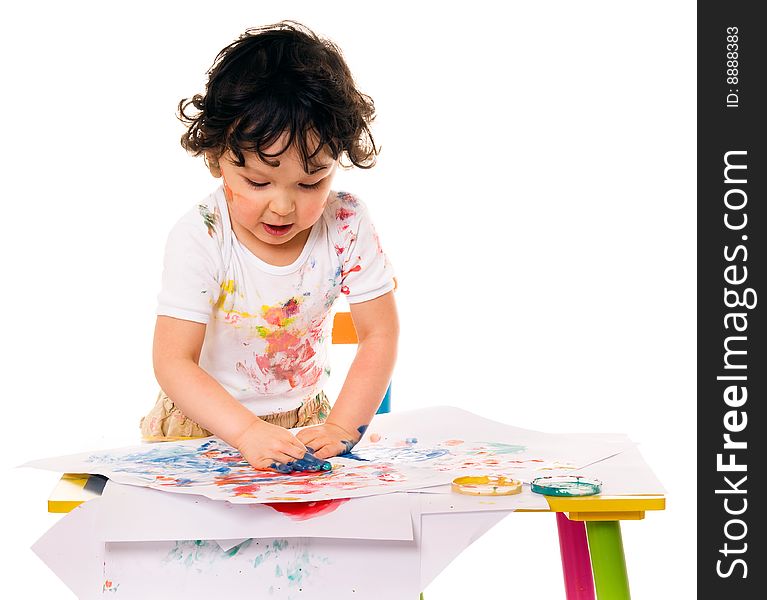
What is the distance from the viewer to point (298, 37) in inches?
50.6

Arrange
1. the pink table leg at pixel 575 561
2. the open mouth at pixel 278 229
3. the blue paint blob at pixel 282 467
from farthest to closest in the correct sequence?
the pink table leg at pixel 575 561 < the open mouth at pixel 278 229 < the blue paint blob at pixel 282 467

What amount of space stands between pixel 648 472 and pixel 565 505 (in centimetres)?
14

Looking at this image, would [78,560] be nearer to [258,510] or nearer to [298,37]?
[258,510]

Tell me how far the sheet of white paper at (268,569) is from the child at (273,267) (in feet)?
0.41

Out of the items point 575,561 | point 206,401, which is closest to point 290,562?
point 206,401

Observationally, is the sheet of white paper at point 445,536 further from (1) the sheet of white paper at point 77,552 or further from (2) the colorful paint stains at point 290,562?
(1) the sheet of white paper at point 77,552

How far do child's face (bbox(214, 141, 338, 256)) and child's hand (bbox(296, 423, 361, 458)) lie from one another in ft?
0.67

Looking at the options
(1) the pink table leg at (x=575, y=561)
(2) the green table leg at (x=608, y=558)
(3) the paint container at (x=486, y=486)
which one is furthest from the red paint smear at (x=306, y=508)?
(1) the pink table leg at (x=575, y=561)

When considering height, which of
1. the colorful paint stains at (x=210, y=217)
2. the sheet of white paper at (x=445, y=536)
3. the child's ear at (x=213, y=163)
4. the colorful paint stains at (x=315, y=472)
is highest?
the child's ear at (x=213, y=163)

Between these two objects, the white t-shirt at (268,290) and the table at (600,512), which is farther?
the white t-shirt at (268,290)

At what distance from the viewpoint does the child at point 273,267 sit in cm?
119

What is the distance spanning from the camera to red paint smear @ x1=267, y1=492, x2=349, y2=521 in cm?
101
